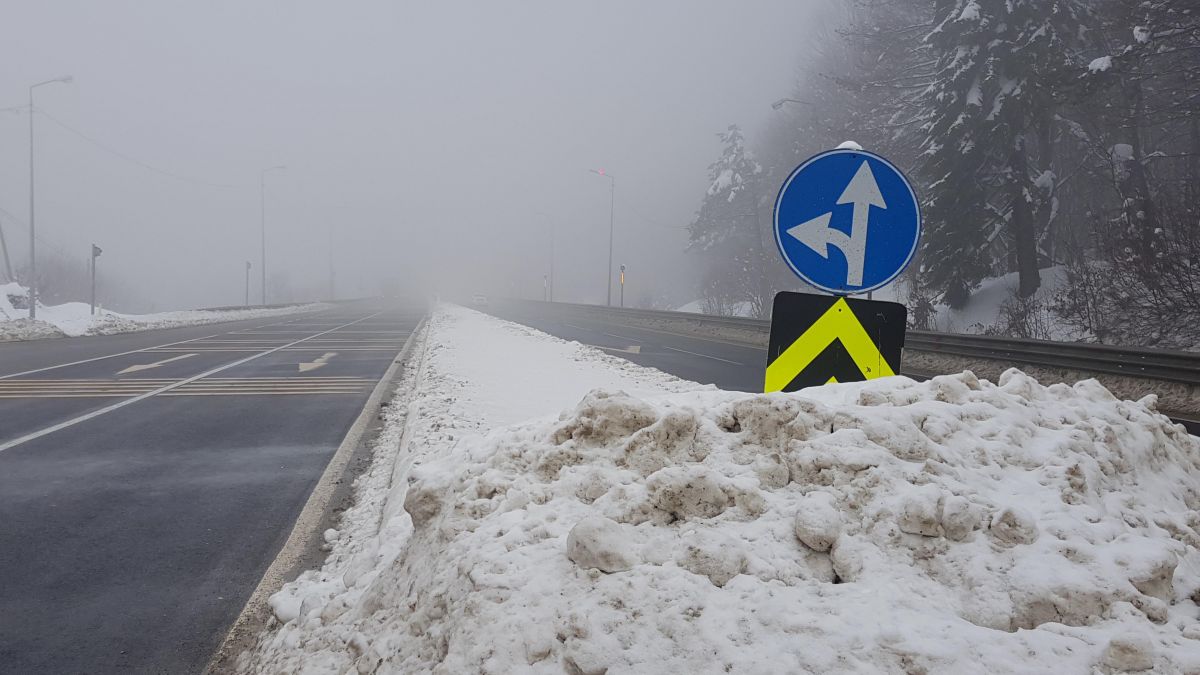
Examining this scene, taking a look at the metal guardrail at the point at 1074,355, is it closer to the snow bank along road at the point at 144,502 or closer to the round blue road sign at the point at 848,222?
the round blue road sign at the point at 848,222

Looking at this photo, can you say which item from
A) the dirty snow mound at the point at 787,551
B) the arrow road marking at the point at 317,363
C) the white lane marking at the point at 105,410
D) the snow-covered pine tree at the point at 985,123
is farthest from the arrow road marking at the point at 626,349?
the dirty snow mound at the point at 787,551

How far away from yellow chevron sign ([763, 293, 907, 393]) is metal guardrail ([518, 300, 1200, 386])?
8.46 m

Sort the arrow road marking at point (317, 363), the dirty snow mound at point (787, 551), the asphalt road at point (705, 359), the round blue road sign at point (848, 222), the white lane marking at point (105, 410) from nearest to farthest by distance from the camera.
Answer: the dirty snow mound at point (787, 551) < the round blue road sign at point (848, 222) < the white lane marking at point (105, 410) < the asphalt road at point (705, 359) < the arrow road marking at point (317, 363)

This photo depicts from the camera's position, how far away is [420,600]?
2.68 metres

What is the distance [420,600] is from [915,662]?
1.66 metres

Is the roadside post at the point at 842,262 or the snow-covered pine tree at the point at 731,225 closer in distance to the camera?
the roadside post at the point at 842,262

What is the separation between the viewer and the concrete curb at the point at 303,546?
10.8 feet

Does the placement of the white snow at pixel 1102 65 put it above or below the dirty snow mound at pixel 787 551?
above

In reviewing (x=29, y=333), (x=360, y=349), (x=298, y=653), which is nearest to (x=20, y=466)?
(x=298, y=653)

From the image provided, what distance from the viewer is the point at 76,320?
2797 centimetres

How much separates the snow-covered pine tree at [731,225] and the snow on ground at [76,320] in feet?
92.3

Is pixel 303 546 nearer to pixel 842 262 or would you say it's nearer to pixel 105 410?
pixel 842 262

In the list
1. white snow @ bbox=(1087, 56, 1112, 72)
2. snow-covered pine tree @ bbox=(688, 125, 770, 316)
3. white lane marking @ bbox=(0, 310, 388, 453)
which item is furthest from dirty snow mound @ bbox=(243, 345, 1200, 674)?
snow-covered pine tree @ bbox=(688, 125, 770, 316)

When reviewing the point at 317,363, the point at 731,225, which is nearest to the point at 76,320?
the point at 317,363
